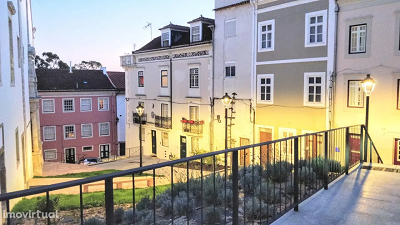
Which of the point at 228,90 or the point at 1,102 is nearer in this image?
the point at 1,102

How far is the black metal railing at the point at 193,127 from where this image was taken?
23.2 metres

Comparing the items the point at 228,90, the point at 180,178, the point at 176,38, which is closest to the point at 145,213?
the point at 180,178

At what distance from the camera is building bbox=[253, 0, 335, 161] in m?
16.4

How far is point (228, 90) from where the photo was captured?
21422 millimetres

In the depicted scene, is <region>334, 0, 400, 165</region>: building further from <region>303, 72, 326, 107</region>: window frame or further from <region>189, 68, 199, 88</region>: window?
<region>189, 68, 199, 88</region>: window

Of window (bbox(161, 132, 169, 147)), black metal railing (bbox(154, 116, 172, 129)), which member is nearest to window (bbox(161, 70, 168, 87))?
black metal railing (bbox(154, 116, 172, 129))

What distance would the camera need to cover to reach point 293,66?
1762 centimetres

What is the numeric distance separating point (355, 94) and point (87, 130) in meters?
25.4

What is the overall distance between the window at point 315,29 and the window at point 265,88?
9.48ft

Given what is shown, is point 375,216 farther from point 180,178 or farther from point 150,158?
point 150,158

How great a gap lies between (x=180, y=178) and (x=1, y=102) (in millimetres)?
5255

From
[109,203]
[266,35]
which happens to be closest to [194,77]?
[266,35]

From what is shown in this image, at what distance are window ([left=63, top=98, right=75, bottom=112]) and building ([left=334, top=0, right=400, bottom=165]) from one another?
2473 centimetres

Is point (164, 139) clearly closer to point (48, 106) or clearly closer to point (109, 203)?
point (48, 106)
